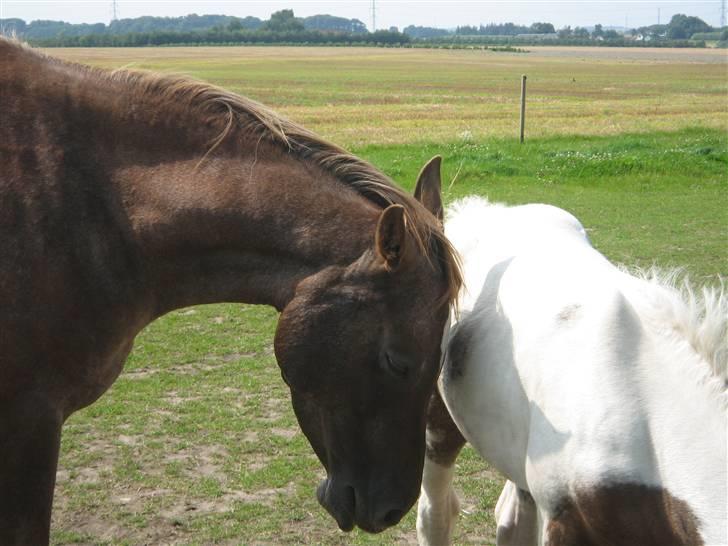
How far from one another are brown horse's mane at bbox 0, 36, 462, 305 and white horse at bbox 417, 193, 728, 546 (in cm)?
40

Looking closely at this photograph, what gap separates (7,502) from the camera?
274cm

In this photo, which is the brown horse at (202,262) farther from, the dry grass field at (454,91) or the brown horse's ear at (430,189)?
the dry grass field at (454,91)

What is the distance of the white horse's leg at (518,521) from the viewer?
3.50 metres

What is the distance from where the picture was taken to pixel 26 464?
273cm

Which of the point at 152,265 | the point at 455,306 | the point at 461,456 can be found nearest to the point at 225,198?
the point at 152,265

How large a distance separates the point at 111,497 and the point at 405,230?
2785 mm

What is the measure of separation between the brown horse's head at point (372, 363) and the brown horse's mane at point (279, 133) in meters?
0.07

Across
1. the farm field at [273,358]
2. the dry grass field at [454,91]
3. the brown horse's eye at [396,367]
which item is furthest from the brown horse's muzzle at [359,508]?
the dry grass field at [454,91]

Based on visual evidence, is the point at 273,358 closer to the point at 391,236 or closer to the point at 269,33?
the point at 391,236

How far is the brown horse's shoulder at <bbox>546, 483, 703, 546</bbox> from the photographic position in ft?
7.52

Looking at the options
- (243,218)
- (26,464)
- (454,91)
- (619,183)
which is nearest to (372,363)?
(243,218)

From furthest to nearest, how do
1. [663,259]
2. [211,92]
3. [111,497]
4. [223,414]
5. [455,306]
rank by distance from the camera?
1. [663,259]
2. [223,414]
3. [111,497]
4. [211,92]
5. [455,306]

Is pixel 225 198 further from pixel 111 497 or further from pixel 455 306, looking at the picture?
pixel 111 497

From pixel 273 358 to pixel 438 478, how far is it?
10.7 feet
